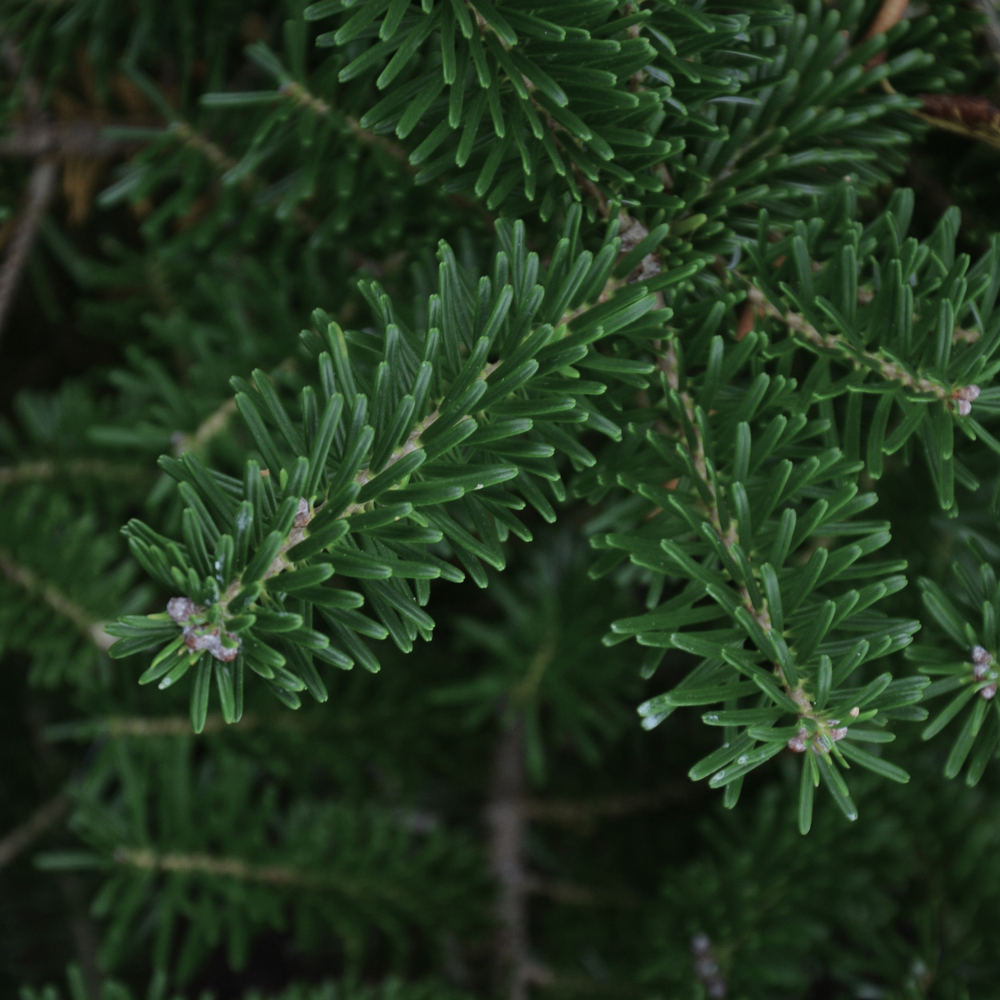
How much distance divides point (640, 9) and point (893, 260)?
14 centimetres

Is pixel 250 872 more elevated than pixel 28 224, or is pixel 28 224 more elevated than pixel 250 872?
pixel 28 224

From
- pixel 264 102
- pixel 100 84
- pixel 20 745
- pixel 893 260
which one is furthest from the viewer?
pixel 20 745

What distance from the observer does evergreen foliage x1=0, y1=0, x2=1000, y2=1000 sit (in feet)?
0.95

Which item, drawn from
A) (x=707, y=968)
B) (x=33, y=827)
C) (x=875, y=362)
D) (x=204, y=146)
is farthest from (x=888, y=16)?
(x=33, y=827)

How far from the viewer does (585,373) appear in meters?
0.34

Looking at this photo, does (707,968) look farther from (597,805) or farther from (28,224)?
(28,224)

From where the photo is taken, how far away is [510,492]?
0.37 meters

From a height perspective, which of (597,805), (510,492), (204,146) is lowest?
(597,805)

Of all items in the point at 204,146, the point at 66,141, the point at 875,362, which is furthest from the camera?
the point at 66,141

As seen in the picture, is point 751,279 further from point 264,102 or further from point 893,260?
point 264,102

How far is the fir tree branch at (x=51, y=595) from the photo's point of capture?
53cm

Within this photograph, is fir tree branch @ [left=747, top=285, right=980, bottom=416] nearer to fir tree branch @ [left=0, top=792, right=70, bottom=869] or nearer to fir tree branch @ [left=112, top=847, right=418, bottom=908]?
fir tree branch @ [left=112, top=847, right=418, bottom=908]

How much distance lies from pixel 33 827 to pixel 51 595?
24 centimetres

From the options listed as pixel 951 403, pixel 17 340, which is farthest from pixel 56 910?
pixel 951 403
